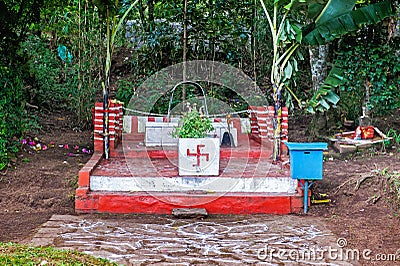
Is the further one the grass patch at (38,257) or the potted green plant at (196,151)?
the potted green plant at (196,151)

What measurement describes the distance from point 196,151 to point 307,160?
1401mm

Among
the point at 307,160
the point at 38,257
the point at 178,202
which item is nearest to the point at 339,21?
the point at 307,160

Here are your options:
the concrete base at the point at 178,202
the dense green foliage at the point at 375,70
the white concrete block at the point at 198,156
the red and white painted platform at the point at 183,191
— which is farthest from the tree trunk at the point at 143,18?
the concrete base at the point at 178,202

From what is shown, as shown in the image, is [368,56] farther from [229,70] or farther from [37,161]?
[37,161]

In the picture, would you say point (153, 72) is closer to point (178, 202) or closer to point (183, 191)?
point (183, 191)

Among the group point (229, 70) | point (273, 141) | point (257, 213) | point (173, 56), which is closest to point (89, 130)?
point (173, 56)

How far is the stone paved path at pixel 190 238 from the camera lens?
4.81 metres

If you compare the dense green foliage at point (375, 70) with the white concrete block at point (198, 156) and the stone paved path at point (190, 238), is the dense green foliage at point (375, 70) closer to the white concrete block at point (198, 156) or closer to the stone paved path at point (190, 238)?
the white concrete block at point (198, 156)

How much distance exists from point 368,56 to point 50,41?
348 inches

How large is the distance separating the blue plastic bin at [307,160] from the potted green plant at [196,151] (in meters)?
1.01

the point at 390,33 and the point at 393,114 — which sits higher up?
the point at 390,33

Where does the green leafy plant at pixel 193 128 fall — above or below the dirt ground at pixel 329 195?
above

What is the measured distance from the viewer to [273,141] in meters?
7.78

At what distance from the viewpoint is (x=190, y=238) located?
541 centimetres
